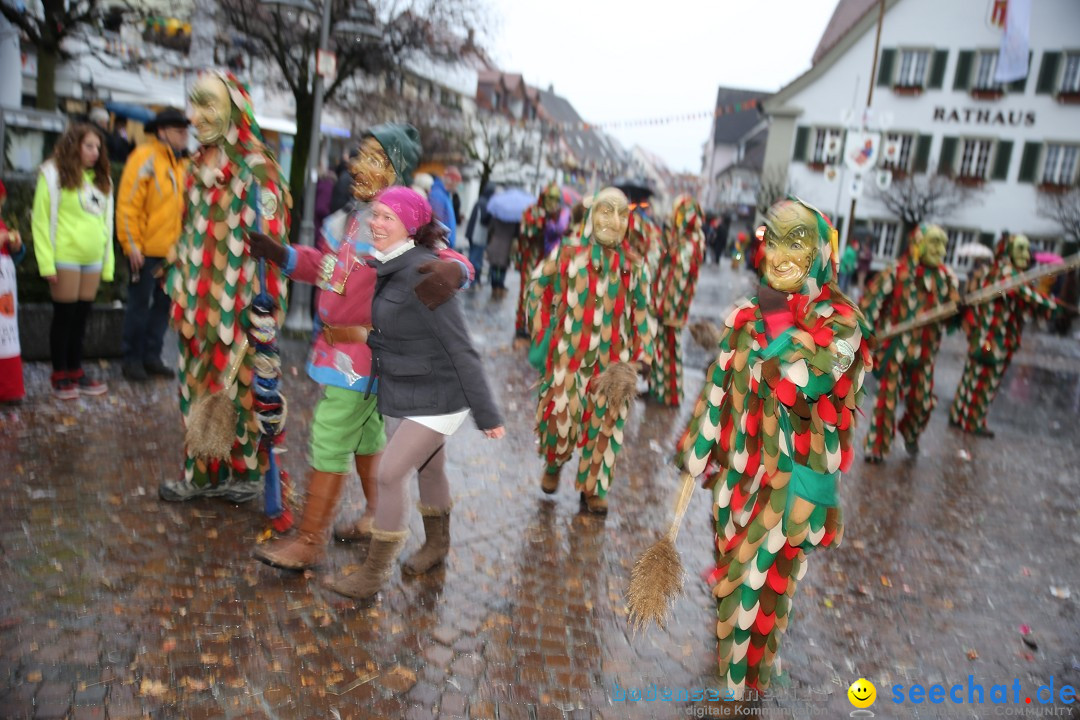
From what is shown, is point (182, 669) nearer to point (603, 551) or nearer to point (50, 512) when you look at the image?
point (50, 512)

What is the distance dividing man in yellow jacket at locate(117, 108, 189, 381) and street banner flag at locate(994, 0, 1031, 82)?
27.8m

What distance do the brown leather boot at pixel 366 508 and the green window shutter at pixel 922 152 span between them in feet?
102

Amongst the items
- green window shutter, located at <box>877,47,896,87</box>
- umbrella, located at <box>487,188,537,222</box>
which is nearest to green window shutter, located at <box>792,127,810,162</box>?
green window shutter, located at <box>877,47,896,87</box>

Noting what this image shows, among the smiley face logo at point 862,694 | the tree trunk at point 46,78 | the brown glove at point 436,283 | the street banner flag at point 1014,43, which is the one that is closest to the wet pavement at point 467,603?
the smiley face logo at point 862,694

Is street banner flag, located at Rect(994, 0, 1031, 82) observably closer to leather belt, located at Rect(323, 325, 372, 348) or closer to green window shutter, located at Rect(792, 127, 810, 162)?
green window shutter, located at Rect(792, 127, 810, 162)

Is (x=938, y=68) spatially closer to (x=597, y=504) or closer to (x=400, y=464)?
(x=597, y=504)

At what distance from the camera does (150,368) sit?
7012mm

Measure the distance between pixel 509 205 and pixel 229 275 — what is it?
917 cm

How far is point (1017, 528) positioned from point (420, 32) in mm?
15138

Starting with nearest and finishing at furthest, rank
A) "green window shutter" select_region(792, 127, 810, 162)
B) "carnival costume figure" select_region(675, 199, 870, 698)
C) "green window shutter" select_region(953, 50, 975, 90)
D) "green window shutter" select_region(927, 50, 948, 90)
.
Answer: "carnival costume figure" select_region(675, 199, 870, 698) < "green window shutter" select_region(953, 50, 975, 90) < "green window shutter" select_region(927, 50, 948, 90) < "green window shutter" select_region(792, 127, 810, 162)

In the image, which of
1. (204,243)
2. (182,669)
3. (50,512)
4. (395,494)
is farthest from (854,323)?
(50,512)

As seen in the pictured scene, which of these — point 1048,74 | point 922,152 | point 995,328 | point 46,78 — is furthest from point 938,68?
point 46,78

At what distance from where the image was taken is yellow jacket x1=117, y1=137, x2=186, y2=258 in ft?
19.1

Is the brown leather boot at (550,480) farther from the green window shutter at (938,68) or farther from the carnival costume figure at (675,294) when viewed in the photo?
the green window shutter at (938,68)
